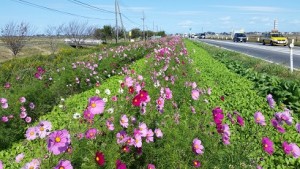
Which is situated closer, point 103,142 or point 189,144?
point 103,142

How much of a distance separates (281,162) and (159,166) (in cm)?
221

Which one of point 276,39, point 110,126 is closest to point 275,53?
point 276,39

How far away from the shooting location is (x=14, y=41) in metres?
34.8

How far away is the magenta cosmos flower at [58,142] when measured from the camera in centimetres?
197

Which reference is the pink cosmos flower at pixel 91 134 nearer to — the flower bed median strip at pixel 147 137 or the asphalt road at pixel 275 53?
the flower bed median strip at pixel 147 137

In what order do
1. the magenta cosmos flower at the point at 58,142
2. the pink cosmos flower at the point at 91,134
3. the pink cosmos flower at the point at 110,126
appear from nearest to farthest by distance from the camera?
1. the magenta cosmos flower at the point at 58,142
2. the pink cosmos flower at the point at 91,134
3. the pink cosmos flower at the point at 110,126

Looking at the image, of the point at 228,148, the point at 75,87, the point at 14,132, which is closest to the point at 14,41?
the point at 75,87

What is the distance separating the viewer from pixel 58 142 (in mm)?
1992

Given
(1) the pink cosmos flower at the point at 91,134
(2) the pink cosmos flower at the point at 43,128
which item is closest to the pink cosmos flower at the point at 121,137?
(1) the pink cosmos flower at the point at 91,134

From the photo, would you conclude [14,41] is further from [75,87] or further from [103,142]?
[103,142]

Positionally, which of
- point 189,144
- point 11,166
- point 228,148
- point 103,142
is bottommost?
point 11,166

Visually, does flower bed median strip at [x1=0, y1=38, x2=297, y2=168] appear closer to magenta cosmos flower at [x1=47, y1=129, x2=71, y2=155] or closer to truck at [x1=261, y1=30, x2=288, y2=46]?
magenta cosmos flower at [x1=47, y1=129, x2=71, y2=155]

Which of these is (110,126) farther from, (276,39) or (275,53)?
(276,39)

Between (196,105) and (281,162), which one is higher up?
(196,105)
